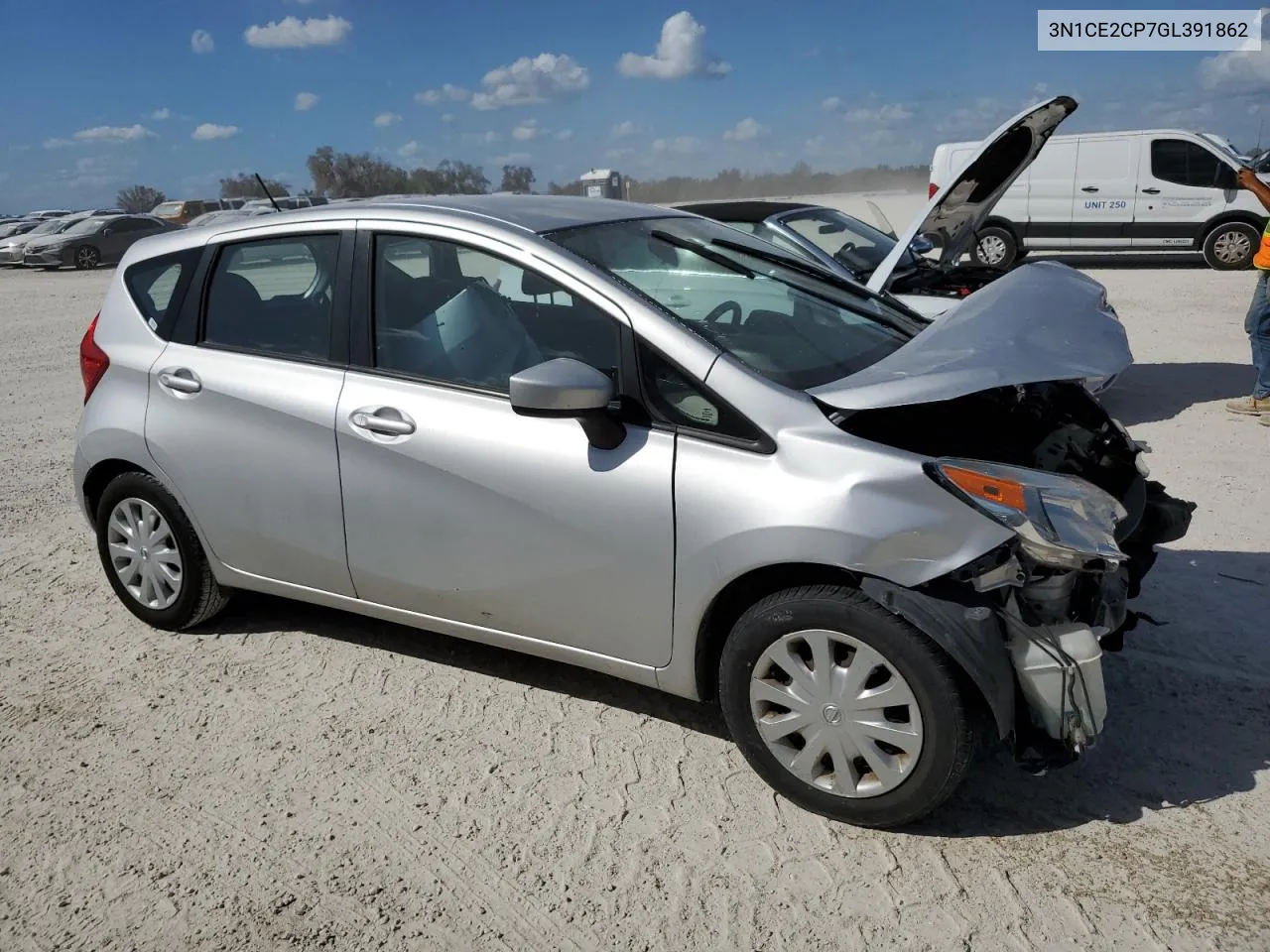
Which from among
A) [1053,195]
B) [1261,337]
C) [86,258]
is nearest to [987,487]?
[1261,337]

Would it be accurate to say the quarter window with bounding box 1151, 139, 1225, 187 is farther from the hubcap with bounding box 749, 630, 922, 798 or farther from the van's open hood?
the hubcap with bounding box 749, 630, 922, 798

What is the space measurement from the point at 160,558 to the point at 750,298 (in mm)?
2626

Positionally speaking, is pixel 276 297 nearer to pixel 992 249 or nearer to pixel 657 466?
pixel 657 466

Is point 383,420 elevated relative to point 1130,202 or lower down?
lower down

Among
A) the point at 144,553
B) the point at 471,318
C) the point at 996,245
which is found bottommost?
the point at 144,553

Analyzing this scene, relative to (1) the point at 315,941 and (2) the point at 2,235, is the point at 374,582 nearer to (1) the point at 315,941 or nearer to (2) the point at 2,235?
(1) the point at 315,941

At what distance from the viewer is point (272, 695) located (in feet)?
13.1

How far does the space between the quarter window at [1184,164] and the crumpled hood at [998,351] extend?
14.3 metres

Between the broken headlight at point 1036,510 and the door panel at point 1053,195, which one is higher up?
the door panel at point 1053,195

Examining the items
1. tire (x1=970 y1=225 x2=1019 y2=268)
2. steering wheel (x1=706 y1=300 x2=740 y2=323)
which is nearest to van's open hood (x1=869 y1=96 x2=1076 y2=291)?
steering wheel (x1=706 y1=300 x2=740 y2=323)

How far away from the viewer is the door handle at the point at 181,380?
407cm

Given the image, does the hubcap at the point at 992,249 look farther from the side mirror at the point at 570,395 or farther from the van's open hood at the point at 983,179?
the side mirror at the point at 570,395

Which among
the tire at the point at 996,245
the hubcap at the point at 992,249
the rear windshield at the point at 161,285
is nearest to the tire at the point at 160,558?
the rear windshield at the point at 161,285

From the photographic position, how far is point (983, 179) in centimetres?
550
